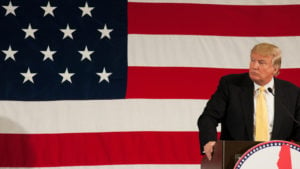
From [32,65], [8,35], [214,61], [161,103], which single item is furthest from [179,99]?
[8,35]

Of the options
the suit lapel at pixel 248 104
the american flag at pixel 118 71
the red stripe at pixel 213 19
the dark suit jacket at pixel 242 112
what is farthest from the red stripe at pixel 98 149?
the suit lapel at pixel 248 104

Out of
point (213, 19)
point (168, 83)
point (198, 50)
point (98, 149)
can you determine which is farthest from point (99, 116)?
point (213, 19)

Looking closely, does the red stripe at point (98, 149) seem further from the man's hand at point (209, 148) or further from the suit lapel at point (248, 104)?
the man's hand at point (209, 148)

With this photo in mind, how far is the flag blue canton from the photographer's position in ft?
13.0

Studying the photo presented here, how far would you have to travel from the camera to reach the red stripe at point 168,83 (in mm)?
4047

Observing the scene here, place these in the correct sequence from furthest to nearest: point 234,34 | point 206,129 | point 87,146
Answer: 1. point 234,34
2. point 87,146
3. point 206,129

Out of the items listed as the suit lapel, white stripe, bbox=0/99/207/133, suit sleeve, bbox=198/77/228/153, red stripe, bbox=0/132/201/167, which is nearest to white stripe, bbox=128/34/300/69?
white stripe, bbox=0/99/207/133

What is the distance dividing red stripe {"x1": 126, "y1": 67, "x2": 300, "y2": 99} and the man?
4.55 feet

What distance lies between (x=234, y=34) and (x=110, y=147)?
136 cm

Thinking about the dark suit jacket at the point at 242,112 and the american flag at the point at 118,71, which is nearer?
the dark suit jacket at the point at 242,112

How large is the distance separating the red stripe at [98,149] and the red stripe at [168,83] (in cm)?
31

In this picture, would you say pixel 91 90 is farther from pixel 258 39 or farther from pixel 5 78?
pixel 258 39

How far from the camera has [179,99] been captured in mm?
4047

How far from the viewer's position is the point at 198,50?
13.6ft
